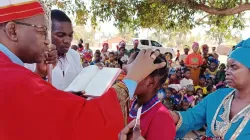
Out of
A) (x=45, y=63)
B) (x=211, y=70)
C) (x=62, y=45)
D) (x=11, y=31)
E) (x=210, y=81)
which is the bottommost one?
(x=210, y=81)

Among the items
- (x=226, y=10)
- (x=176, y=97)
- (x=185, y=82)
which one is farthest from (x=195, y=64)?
(x=226, y=10)

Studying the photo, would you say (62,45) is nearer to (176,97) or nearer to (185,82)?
(176,97)

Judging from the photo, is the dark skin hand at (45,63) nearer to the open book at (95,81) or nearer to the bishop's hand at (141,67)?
the open book at (95,81)

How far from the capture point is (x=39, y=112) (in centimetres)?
119

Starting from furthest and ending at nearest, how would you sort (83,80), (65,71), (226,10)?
(226,10) → (65,71) → (83,80)

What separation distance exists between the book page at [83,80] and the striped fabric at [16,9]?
0.51 meters

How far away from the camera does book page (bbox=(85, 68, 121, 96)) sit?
1602 millimetres

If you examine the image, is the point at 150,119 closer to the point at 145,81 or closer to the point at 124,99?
the point at 145,81

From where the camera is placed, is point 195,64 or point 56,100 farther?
point 195,64

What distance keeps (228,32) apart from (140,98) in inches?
274

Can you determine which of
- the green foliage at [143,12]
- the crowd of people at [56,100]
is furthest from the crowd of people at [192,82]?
the crowd of people at [56,100]

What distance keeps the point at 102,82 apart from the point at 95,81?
3.4 inches

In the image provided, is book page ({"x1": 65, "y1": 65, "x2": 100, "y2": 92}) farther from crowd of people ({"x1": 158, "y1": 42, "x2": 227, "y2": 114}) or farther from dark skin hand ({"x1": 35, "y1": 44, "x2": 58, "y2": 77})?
crowd of people ({"x1": 158, "y1": 42, "x2": 227, "y2": 114})

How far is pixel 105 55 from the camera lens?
1198 centimetres
